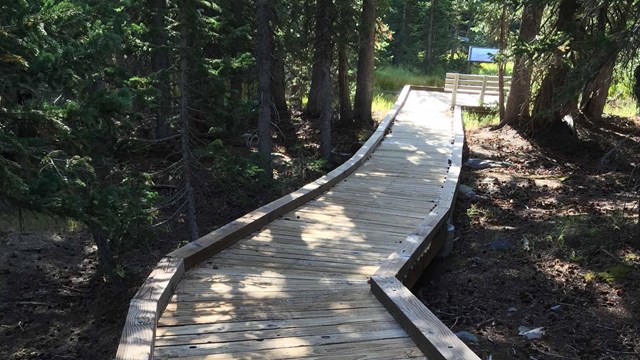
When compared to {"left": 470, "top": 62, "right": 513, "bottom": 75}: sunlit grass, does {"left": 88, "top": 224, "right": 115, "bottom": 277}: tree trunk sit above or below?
below

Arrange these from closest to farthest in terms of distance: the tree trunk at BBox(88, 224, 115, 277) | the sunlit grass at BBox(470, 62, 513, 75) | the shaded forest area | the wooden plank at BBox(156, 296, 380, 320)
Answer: the wooden plank at BBox(156, 296, 380, 320) < the shaded forest area < the tree trunk at BBox(88, 224, 115, 277) < the sunlit grass at BBox(470, 62, 513, 75)

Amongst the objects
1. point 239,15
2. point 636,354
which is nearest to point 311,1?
point 239,15

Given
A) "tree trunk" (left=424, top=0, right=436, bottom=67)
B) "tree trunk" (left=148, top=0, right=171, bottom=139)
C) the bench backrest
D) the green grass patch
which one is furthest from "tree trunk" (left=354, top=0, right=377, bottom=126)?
"tree trunk" (left=424, top=0, right=436, bottom=67)

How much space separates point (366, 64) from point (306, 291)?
14.4 meters

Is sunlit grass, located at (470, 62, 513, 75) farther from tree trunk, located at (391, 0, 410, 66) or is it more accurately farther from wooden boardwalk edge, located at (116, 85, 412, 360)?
wooden boardwalk edge, located at (116, 85, 412, 360)

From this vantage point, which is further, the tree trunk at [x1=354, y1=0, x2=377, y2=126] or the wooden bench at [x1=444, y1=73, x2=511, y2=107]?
the wooden bench at [x1=444, y1=73, x2=511, y2=107]

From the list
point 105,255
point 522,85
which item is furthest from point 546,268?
point 522,85

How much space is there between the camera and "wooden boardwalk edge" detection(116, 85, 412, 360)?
354 centimetres

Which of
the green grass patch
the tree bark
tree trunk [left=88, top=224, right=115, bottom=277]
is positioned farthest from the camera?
the green grass patch

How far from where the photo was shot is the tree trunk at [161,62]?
8.39 m

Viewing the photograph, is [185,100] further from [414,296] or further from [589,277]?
[589,277]

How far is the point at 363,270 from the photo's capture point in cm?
548

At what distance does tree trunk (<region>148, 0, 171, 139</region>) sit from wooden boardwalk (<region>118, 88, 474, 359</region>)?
3074mm

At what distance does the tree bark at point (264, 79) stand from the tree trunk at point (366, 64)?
4571mm
